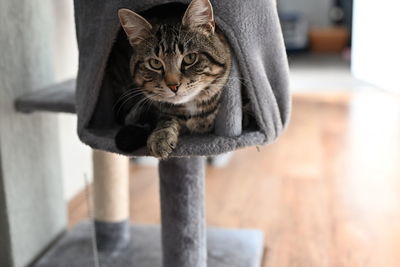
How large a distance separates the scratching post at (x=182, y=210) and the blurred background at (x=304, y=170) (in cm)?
43

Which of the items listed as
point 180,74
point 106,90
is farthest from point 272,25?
point 106,90

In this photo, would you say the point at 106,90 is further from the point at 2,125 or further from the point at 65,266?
A: the point at 65,266

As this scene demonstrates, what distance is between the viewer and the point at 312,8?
15.7ft

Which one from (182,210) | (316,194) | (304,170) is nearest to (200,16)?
(182,210)

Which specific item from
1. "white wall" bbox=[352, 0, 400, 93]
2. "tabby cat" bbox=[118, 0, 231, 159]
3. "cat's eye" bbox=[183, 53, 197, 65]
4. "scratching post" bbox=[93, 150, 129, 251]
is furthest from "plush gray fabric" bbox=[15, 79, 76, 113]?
"white wall" bbox=[352, 0, 400, 93]

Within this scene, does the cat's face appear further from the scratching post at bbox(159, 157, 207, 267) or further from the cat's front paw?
the scratching post at bbox(159, 157, 207, 267)

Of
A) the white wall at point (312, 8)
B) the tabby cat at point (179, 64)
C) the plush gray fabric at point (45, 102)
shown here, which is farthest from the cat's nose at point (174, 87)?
the white wall at point (312, 8)

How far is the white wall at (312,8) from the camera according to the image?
4.75 metres

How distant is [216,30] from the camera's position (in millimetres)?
1129

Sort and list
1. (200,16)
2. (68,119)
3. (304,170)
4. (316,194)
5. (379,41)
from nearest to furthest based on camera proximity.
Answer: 1. (200,16)
2. (379,41)
3. (68,119)
4. (316,194)
5. (304,170)

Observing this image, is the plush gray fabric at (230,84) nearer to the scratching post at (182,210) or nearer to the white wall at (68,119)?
the scratching post at (182,210)

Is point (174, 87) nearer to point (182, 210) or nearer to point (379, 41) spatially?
point (182, 210)

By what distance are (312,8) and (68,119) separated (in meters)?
3.38

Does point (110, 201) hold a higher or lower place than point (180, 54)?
lower
